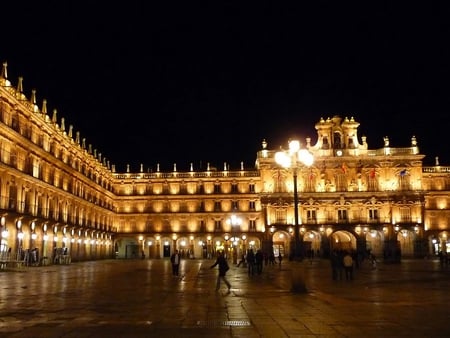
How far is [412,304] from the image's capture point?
1589cm

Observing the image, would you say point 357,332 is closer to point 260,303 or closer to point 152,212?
point 260,303

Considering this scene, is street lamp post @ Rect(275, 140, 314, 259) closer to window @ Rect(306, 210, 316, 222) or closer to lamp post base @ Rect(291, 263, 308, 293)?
lamp post base @ Rect(291, 263, 308, 293)

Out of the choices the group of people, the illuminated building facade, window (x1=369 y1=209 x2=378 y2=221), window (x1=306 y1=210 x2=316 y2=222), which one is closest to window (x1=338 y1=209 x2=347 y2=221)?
the illuminated building facade

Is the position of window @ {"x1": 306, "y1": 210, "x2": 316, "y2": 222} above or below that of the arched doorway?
above

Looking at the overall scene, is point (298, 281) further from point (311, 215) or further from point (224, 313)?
point (311, 215)

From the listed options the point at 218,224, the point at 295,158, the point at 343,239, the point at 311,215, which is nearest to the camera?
the point at 295,158

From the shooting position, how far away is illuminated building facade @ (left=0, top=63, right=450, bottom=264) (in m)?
76.6

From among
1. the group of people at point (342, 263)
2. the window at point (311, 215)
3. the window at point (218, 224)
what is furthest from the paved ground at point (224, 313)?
the window at point (218, 224)

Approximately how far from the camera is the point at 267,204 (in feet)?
275

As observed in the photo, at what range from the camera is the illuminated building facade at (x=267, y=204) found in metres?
76.6

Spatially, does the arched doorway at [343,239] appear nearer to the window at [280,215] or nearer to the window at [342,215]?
the window at [342,215]

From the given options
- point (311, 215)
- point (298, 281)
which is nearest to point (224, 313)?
point (298, 281)

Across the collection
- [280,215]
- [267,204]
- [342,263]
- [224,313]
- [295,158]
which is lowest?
[224,313]

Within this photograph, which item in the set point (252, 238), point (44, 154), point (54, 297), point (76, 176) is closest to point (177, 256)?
point (54, 297)
